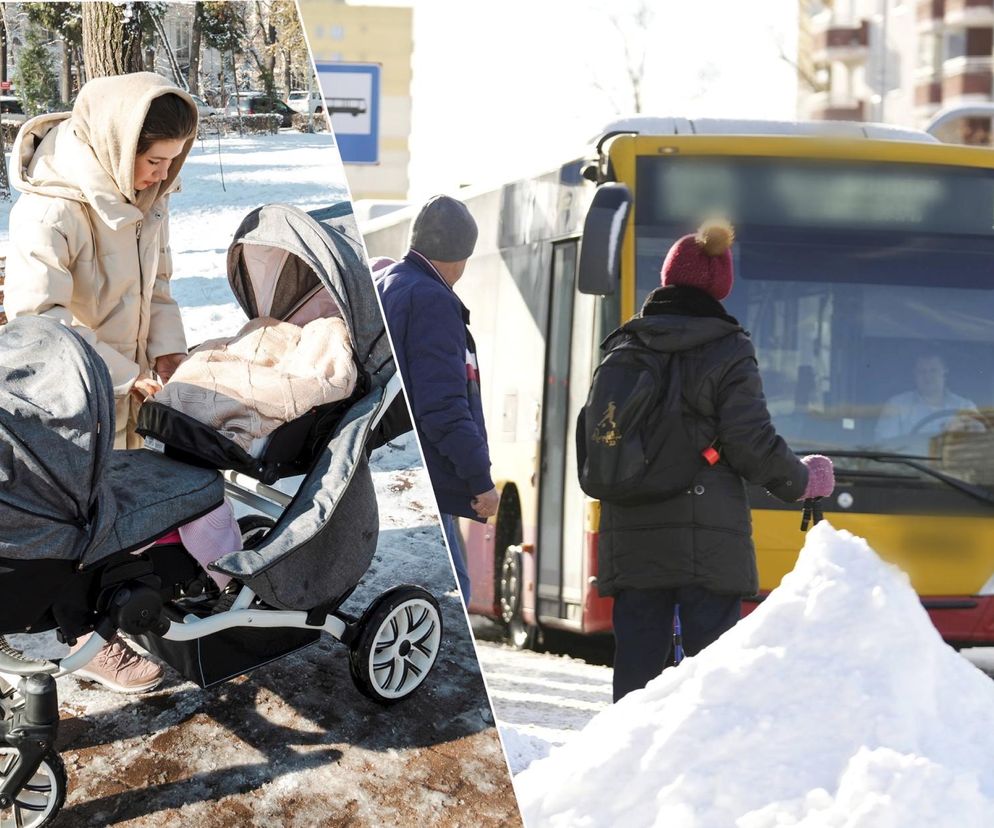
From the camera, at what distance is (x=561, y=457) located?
6.68 feet

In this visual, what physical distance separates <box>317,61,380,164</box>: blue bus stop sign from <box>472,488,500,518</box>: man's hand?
57 centimetres

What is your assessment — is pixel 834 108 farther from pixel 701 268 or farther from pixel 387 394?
pixel 387 394

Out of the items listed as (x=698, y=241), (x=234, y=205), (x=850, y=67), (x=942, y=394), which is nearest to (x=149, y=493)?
(x=234, y=205)

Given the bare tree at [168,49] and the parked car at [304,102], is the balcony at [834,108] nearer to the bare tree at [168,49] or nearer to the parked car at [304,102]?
the parked car at [304,102]

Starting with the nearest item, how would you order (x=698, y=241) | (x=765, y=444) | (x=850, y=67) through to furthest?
(x=765, y=444), (x=698, y=241), (x=850, y=67)

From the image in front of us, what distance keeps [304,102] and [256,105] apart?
0.15m

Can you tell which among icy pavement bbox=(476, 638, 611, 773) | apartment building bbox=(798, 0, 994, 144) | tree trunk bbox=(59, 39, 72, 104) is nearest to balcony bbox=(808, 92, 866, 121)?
apartment building bbox=(798, 0, 994, 144)

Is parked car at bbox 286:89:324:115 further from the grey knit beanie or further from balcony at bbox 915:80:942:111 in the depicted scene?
balcony at bbox 915:80:942:111

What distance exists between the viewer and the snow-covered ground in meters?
2.08

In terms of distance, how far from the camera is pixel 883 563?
1.92 meters

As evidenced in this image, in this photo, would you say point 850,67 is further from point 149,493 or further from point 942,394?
point 149,493

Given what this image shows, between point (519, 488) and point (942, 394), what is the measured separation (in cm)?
74

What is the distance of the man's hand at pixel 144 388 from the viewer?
2.29m

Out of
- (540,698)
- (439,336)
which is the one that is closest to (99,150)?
(439,336)
